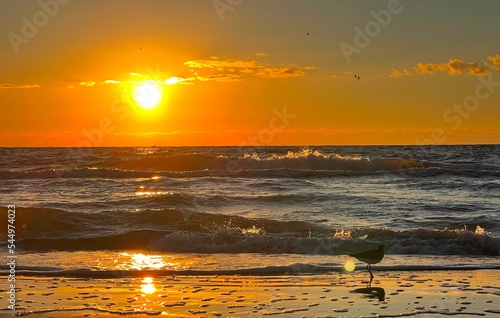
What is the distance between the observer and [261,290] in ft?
37.9

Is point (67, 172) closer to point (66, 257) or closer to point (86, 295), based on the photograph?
point (66, 257)

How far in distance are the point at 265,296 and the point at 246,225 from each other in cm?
1027

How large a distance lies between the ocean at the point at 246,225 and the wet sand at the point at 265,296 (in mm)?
1019

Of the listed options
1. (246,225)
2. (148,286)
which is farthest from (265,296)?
(246,225)

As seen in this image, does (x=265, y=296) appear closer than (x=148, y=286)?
Yes

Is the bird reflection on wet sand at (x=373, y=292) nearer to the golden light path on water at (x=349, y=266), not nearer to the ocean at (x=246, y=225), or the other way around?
the golden light path on water at (x=349, y=266)

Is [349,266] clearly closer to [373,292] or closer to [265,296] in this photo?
[373,292]

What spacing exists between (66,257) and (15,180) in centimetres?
2536

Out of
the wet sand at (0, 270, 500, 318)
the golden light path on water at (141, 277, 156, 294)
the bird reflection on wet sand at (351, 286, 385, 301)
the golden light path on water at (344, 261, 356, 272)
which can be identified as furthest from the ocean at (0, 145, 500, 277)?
the bird reflection on wet sand at (351, 286, 385, 301)

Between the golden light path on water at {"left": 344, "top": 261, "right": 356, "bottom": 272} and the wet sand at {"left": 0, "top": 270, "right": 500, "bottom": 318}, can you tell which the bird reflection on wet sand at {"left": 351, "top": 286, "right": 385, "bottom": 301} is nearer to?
the wet sand at {"left": 0, "top": 270, "right": 500, "bottom": 318}

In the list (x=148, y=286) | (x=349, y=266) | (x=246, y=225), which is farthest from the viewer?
(x=246, y=225)

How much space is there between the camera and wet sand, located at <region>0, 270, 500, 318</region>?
9883 mm

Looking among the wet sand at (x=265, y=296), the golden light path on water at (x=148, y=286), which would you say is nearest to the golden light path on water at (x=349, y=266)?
the wet sand at (x=265, y=296)

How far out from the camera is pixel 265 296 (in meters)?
11.0
